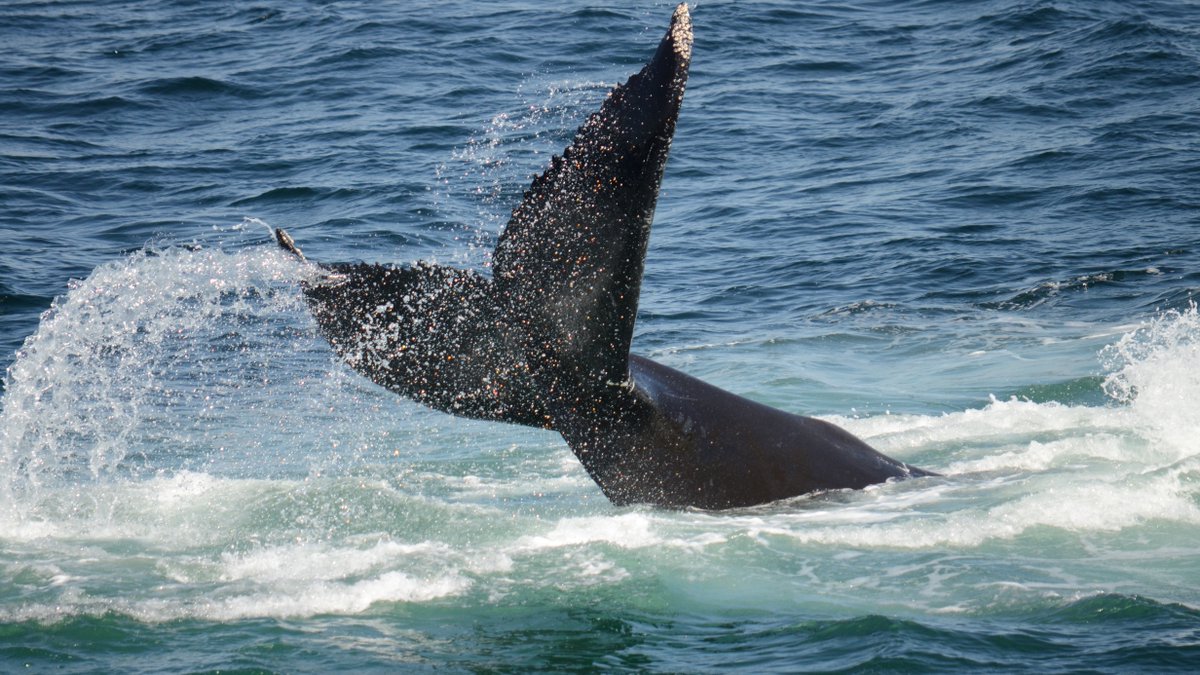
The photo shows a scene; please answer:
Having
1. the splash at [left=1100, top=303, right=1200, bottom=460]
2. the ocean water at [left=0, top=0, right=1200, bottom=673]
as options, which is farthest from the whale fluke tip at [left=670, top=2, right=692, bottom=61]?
the splash at [left=1100, top=303, right=1200, bottom=460]

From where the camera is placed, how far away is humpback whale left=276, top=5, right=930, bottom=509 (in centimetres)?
599

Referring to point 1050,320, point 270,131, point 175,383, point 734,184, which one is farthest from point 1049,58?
point 175,383

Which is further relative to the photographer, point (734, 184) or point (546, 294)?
point (734, 184)

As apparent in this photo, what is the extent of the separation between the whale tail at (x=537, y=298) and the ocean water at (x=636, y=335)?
0.58m

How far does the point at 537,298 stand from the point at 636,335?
850cm

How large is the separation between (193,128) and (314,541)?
15867 millimetres

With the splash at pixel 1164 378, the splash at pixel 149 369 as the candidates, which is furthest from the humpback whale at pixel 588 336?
the splash at pixel 1164 378

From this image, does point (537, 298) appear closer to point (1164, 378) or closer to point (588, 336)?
point (588, 336)

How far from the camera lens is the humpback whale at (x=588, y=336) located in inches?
236

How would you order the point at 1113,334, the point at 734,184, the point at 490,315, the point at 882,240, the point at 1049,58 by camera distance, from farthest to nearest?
the point at 1049,58, the point at 734,184, the point at 882,240, the point at 1113,334, the point at 490,315

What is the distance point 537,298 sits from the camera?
646 cm

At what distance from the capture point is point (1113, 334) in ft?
44.9

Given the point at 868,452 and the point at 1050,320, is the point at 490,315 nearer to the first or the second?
the point at 868,452

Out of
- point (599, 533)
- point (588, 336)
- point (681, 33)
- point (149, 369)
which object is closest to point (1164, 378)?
point (599, 533)
